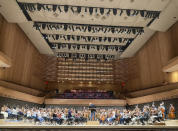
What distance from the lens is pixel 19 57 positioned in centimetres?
1344

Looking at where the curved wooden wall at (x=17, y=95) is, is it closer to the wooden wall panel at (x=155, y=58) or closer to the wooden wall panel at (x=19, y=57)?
the wooden wall panel at (x=19, y=57)

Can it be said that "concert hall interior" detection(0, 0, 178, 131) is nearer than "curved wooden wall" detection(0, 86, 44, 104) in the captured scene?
Yes

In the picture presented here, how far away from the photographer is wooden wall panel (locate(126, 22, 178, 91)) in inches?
476

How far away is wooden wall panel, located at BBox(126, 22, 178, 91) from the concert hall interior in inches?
2.9

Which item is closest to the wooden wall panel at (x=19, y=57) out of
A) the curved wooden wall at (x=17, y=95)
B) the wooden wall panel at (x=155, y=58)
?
the curved wooden wall at (x=17, y=95)

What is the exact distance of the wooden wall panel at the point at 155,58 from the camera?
12091mm

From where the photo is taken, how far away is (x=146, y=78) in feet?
50.4

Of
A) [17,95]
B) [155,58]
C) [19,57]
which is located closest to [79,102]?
[17,95]

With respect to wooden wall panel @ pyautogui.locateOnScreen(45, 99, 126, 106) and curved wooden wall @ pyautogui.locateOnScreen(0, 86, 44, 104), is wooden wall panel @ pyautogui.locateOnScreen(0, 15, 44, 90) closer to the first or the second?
curved wooden wall @ pyautogui.locateOnScreen(0, 86, 44, 104)

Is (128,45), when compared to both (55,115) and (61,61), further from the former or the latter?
(55,115)

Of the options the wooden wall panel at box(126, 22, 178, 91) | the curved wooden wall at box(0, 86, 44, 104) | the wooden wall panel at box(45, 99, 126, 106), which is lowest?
the wooden wall panel at box(45, 99, 126, 106)

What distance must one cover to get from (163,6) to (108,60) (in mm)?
10814

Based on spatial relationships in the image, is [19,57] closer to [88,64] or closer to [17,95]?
[17,95]

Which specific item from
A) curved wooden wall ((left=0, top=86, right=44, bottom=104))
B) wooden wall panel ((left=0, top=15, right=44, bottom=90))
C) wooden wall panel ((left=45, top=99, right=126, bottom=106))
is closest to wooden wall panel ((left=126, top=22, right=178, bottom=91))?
wooden wall panel ((left=45, top=99, right=126, bottom=106))
